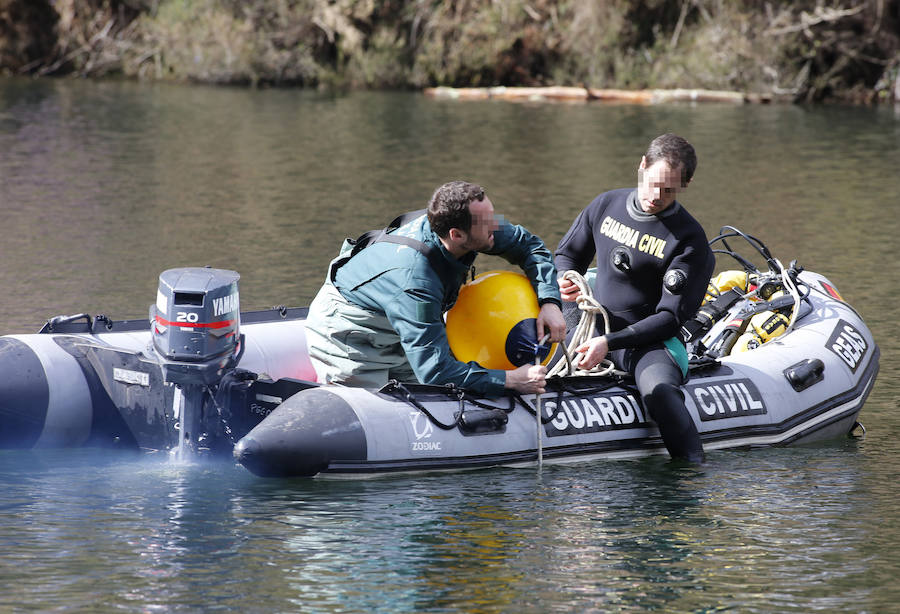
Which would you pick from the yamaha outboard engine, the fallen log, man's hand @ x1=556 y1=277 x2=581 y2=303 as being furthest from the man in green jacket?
the fallen log

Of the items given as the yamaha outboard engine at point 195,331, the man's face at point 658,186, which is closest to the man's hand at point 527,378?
the man's face at point 658,186

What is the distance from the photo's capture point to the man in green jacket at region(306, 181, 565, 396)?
544 cm

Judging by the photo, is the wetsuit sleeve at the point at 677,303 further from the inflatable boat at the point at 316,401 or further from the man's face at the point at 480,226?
the man's face at the point at 480,226

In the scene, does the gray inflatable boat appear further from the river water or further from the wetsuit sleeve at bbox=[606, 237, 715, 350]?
the wetsuit sleeve at bbox=[606, 237, 715, 350]

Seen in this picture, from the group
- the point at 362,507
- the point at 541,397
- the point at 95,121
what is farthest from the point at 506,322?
the point at 95,121

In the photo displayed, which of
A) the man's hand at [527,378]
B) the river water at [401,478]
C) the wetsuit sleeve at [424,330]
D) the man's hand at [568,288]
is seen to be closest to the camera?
the river water at [401,478]

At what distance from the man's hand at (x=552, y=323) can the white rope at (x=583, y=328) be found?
26 centimetres

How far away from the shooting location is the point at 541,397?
609 cm

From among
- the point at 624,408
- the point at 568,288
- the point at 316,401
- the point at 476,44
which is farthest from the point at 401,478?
the point at 476,44

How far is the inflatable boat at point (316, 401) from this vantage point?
220 inches

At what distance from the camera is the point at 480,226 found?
5.41 meters

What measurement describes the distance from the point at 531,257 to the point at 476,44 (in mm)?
23850

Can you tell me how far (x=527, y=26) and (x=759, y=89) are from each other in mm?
5715

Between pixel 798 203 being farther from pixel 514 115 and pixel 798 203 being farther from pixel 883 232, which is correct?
pixel 514 115
